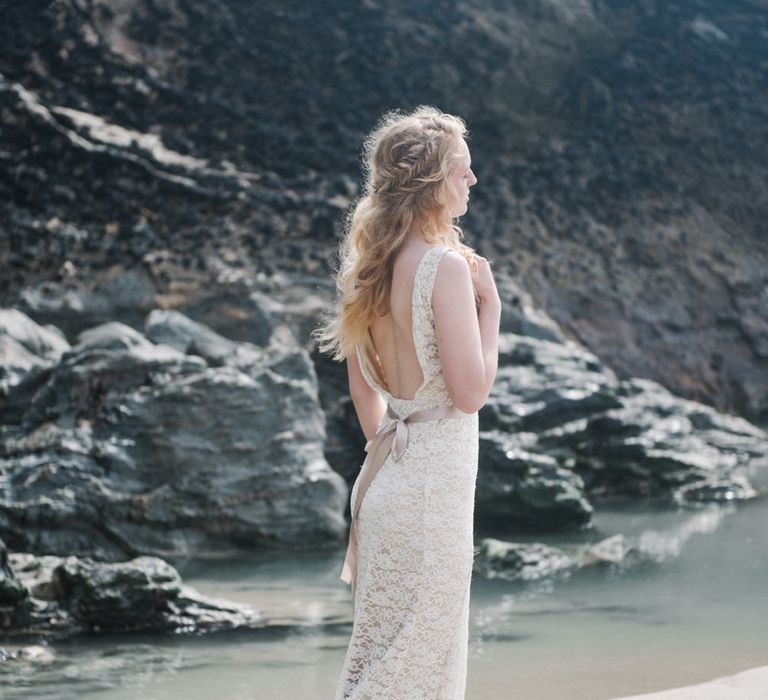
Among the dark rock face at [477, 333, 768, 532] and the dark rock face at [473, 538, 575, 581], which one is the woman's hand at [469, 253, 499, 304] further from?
the dark rock face at [477, 333, 768, 532]

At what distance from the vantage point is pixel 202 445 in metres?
9.79

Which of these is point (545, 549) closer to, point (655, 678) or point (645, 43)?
point (655, 678)

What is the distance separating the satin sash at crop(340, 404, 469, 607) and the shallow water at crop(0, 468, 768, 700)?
7.41ft

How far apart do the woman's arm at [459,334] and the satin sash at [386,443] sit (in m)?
0.11

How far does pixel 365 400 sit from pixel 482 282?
0.51 meters

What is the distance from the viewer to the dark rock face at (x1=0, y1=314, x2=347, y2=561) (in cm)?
900

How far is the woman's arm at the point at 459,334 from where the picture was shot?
2873 mm

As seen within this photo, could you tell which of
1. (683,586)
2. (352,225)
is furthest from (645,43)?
(352,225)

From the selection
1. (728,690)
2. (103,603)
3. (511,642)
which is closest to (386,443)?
(728,690)

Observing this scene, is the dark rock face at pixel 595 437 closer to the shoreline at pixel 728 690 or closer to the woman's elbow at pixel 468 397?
the shoreline at pixel 728 690

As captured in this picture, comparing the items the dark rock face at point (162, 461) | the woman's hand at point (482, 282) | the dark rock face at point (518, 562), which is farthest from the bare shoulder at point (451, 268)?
the dark rock face at point (162, 461)

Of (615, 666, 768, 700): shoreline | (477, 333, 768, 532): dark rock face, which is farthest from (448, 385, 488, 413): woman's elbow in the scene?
(477, 333, 768, 532): dark rock face

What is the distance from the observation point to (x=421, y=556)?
296 centimetres

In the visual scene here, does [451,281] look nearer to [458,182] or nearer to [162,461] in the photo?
[458,182]
